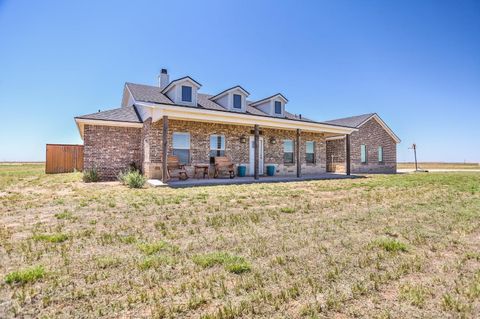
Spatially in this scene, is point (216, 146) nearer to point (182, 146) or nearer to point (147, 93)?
point (182, 146)

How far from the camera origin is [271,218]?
195 inches

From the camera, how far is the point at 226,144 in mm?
14211

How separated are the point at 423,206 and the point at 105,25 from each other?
13.4 metres

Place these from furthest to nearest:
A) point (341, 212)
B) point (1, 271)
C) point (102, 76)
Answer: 1. point (102, 76)
2. point (341, 212)
3. point (1, 271)

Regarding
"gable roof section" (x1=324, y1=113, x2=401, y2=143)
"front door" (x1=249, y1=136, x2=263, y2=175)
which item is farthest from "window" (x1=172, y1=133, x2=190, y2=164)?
"gable roof section" (x1=324, y1=113, x2=401, y2=143)

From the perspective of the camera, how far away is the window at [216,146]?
45.5 ft

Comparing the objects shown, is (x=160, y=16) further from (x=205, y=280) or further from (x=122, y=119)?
(x=205, y=280)

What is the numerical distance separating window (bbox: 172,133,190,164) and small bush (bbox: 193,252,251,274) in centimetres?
1037

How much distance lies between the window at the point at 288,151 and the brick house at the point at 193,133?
0.22ft

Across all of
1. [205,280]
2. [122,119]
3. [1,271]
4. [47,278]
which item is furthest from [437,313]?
[122,119]

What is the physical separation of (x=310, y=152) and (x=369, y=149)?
8.53 metres

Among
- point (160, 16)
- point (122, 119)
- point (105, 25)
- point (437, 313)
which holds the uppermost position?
point (160, 16)

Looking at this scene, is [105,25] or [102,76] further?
[102,76]

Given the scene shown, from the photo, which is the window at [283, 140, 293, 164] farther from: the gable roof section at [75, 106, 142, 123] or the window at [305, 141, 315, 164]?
the gable roof section at [75, 106, 142, 123]
